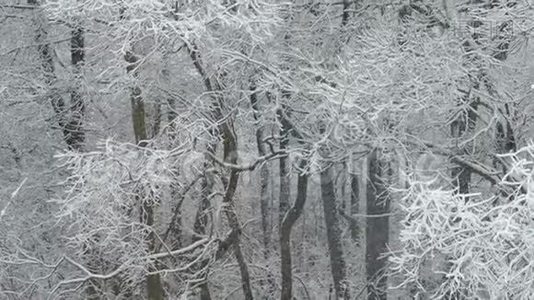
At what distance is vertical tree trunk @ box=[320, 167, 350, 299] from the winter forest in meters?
2.28

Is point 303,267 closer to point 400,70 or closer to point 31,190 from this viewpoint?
point 31,190

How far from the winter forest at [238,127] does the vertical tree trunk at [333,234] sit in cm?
228

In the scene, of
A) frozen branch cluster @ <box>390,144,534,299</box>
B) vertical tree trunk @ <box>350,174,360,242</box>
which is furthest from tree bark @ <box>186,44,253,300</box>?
vertical tree trunk @ <box>350,174,360,242</box>

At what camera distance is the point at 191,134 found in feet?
32.3

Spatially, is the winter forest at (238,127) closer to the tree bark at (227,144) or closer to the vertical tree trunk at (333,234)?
the tree bark at (227,144)

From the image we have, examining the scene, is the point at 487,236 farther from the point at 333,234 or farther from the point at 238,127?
the point at 333,234

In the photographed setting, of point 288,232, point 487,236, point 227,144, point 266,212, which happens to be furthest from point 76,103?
point 487,236

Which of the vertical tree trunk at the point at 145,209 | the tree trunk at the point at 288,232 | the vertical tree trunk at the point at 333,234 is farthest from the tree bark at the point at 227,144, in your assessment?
the vertical tree trunk at the point at 333,234

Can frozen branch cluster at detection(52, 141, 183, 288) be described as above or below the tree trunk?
above

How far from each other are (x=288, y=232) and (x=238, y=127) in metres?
2.22

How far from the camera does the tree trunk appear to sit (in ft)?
40.9

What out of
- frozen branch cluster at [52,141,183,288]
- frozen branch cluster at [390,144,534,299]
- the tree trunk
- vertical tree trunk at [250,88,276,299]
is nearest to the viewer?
frozen branch cluster at [390,144,534,299]

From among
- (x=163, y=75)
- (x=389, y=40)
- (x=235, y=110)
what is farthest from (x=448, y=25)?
(x=163, y=75)

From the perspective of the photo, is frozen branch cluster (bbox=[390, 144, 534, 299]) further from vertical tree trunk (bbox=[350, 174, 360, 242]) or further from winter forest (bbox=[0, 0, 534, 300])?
vertical tree trunk (bbox=[350, 174, 360, 242])
